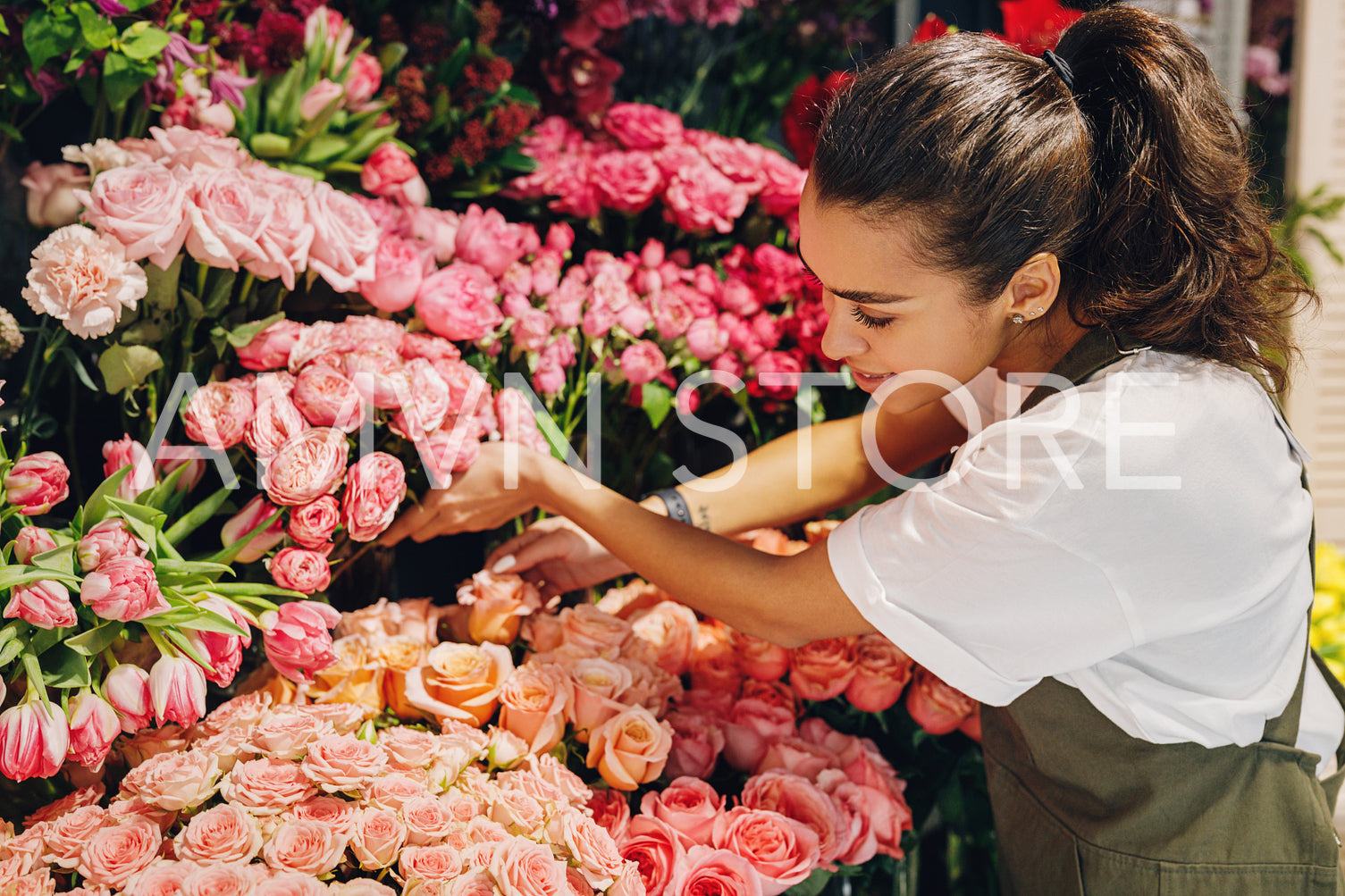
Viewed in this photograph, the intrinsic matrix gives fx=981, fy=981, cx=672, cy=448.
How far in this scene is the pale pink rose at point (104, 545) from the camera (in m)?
0.76

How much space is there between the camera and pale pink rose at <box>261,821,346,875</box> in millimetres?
704

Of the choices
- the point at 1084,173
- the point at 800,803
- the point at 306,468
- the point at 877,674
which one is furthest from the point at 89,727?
the point at 1084,173

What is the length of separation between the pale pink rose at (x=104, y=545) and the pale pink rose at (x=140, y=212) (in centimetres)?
25

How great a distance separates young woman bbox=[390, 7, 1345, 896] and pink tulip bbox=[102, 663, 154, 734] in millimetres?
465

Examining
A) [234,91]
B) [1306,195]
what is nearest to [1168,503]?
[234,91]

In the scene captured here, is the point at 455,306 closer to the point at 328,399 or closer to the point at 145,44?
the point at 328,399

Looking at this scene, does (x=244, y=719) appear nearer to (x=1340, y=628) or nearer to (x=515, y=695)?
(x=515, y=695)

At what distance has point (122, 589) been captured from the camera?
724 mm

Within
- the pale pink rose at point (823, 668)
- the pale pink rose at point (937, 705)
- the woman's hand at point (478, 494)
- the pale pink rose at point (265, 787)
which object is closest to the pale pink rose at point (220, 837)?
the pale pink rose at point (265, 787)

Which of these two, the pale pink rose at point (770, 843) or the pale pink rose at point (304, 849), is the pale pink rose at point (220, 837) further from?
the pale pink rose at point (770, 843)

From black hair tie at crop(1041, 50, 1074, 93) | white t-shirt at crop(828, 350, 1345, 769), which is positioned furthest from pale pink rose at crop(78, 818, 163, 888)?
black hair tie at crop(1041, 50, 1074, 93)

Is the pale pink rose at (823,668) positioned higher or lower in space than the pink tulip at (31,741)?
lower

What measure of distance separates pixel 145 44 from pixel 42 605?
57 centimetres

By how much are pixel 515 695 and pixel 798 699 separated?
0.38 m
